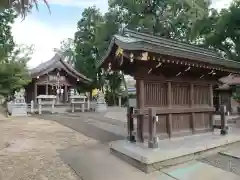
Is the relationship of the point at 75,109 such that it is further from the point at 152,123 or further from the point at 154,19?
the point at 152,123

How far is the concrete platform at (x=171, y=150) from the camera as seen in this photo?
5758mm

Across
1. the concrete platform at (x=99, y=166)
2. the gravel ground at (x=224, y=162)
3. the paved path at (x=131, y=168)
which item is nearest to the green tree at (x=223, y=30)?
the gravel ground at (x=224, y=162)

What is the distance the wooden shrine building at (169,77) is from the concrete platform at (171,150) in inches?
21.6

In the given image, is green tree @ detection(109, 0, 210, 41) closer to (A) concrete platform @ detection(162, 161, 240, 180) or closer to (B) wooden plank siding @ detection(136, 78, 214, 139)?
(B) wooden plank siding @ detection(136, 78, 214, 139)

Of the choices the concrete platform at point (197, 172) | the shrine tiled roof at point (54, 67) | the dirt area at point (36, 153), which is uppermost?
the shrine tiled roof at point (54, 67)

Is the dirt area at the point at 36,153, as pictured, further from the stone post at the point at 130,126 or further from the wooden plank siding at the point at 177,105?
the wooden plank siding at the point at 177,105

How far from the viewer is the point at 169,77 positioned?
7.81 metres

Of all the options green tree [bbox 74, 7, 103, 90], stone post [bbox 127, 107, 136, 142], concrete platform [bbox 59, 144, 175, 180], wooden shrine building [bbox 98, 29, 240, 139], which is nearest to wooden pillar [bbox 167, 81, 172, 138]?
wooden shrine building [bbox 98, 29, 240, 139]

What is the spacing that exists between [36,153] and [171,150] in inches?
156

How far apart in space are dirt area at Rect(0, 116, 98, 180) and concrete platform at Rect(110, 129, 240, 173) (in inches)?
60.2

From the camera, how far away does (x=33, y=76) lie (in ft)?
75.2

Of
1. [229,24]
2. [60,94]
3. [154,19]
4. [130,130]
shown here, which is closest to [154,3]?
[154,19]

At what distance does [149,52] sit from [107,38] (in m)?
22.6

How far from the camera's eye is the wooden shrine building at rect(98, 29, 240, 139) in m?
6.64
